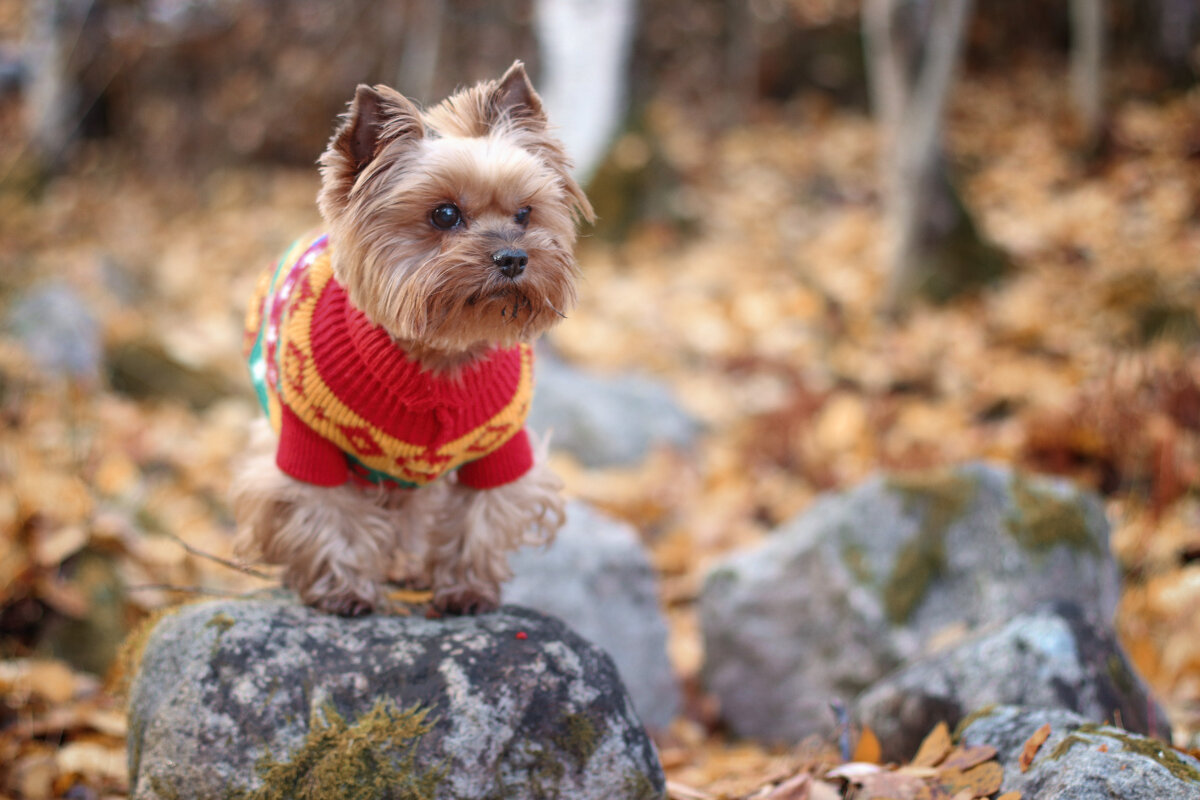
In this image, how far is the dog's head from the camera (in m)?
2.47

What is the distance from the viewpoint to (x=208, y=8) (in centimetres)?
1325

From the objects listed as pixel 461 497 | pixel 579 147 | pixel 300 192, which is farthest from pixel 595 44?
pixel 461 497

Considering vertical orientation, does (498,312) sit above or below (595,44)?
below

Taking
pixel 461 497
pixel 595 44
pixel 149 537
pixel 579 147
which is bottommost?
pixel 149 537

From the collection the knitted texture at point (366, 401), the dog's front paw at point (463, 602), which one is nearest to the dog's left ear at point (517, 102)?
the knitted texture at point (366, 401)

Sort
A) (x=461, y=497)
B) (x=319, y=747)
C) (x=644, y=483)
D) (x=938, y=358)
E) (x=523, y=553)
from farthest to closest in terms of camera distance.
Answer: (x=938, y=358) → (x=644, y=483) → (x=523, y=553) → (x=461, y=497) → (x=319, y=747)

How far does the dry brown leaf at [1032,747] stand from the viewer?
7.72 ft

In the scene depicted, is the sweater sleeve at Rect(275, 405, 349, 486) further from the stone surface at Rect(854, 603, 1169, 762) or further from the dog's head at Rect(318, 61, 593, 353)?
the stone surface at Rect(854, 603, 1169, 762)

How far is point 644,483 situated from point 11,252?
640cm

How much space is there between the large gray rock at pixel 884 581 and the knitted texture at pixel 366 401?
1.67 m

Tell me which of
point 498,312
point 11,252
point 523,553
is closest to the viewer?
point 498,312

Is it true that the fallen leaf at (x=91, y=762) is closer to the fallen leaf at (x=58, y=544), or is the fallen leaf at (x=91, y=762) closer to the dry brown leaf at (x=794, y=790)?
the fallen leaf at (x=58, y=544)

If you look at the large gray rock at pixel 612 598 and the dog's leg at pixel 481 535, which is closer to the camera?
the dog's leg at pixel 481 535

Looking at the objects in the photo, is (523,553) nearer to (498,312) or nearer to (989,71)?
(498,312)
